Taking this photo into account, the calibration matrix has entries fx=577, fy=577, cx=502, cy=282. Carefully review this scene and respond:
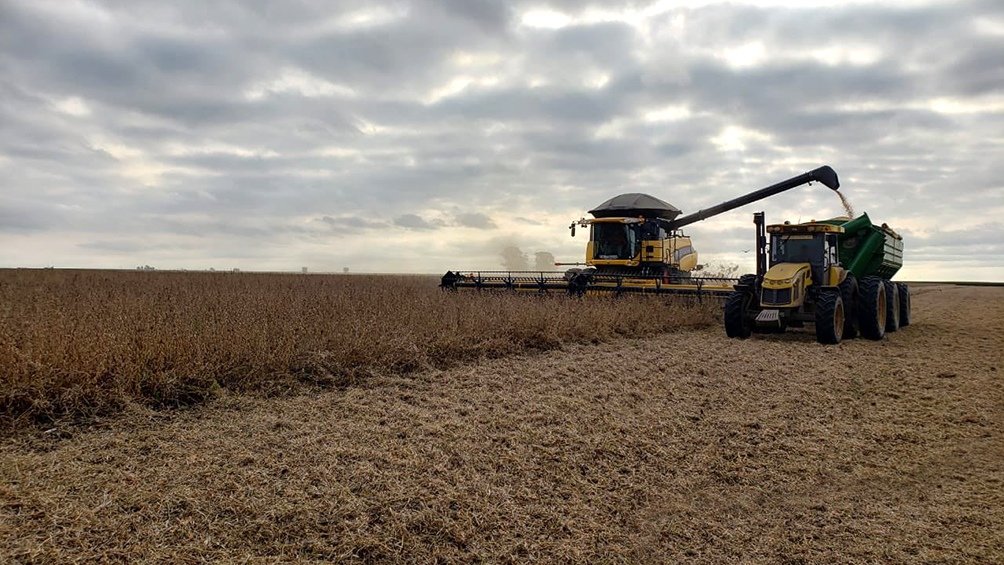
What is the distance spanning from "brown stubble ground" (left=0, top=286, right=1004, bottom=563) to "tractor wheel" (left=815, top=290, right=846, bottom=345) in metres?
3.35

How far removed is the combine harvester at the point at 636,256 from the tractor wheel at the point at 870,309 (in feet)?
7.88

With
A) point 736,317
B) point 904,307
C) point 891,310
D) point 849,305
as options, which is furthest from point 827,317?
point 904,307

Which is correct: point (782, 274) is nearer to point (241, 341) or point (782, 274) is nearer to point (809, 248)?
point (809, 248)

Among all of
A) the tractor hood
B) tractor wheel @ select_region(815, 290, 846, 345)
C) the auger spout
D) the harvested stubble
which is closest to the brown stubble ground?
the harvested stubble

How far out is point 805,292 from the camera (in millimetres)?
10797

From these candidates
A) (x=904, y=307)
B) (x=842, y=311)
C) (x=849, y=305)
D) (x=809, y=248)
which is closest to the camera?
(x=842, y=311)

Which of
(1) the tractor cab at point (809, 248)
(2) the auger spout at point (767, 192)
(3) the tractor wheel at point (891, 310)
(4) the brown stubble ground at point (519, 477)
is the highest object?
(2) the auger spout at point (767, 192)

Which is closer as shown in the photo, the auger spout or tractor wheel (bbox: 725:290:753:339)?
tractor wheel (bbox: 725:290:753:339)

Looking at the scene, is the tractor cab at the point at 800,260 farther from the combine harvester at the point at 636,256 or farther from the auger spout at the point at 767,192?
the auger spout at the point at 767,192

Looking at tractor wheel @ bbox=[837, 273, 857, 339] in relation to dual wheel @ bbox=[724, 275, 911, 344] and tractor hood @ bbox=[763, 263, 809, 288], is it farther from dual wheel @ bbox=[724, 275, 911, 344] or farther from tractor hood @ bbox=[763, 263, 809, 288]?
tractor hood @ bbox=[763, 263, 809, 288]

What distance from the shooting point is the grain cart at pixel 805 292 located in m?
10.2

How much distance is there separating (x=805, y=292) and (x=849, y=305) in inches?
39.8

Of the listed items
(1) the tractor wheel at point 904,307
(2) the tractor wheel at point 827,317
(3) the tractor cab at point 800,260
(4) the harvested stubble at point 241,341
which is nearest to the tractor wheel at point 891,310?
(1) the tractor wheel at point 904,307

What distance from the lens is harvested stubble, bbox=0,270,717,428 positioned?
16.5 feet
